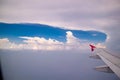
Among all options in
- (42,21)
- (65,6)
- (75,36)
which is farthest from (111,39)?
(42,21)

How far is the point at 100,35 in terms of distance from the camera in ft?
10.8

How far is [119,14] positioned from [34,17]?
1649 millimetres

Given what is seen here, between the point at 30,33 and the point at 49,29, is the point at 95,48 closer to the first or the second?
the point at 49,29

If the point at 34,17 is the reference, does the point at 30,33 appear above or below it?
below

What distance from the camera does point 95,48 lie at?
3.27 m

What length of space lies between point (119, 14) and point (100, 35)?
22.4 inches

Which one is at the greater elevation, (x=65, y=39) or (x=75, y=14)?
(x=75, y=14)

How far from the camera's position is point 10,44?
3.28 metres

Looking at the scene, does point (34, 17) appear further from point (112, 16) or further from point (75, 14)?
point (112, 16)

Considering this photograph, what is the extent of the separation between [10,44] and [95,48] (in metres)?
1.61

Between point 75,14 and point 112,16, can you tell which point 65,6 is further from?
point 112,16

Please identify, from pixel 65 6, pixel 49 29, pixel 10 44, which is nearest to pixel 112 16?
pixel 65 6

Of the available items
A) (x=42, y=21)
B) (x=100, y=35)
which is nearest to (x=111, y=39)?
(x=100, y=35)

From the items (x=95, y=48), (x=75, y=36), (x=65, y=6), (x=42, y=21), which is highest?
(x=65, y=6)
